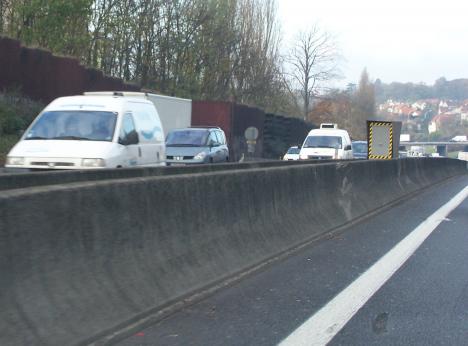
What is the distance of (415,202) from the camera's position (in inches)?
816

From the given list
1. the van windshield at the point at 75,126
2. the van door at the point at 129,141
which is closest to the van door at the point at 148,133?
the van door at the point at 129,141

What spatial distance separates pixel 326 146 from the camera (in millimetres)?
33469

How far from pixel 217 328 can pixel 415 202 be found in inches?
581

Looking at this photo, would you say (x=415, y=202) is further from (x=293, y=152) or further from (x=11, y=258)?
(x=293, y=152)

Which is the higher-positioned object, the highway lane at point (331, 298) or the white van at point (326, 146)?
the white van at point (326, 146)

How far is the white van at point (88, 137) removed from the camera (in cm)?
1451

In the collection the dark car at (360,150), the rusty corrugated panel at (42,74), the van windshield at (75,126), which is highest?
the rusty corrugated panel at (42,74)

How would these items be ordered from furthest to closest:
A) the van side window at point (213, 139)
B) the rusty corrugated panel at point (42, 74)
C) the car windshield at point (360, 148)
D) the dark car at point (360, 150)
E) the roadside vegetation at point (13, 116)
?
the car windshield at point (360, 148) → the dark car at point (360, 150) → the rusty corrugated panel at point (42, 74) → the van side window at point (213, 139) → the roadside vegetation at point (13, 116)

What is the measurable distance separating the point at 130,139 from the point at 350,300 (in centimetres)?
829

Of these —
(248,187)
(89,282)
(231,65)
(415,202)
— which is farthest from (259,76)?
(89,282)

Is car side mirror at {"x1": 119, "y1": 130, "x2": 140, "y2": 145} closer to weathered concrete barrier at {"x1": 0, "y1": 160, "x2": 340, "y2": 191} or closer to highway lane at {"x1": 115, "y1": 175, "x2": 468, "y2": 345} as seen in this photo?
weathered concrete barrier at {"x1": 0, "y1": 160, "x2": 340, "y2": 191}

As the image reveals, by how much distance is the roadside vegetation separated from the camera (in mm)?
25206

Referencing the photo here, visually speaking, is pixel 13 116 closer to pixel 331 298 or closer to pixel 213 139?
pixel 213 139

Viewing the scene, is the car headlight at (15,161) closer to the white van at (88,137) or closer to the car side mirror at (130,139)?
the white van at (88,137)
